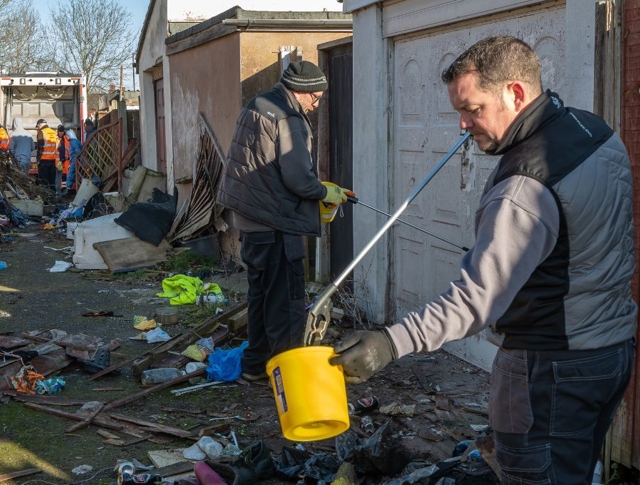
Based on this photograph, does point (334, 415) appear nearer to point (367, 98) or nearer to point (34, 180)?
point (367, 98)

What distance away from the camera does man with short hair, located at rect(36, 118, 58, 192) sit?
20.4 meters

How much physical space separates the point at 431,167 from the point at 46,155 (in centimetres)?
1582

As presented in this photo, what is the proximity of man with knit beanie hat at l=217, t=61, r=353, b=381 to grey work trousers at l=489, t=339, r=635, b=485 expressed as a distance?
319cm

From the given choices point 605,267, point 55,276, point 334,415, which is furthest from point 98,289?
point 605,267

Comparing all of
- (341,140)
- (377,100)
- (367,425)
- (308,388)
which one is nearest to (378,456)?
(367,425)

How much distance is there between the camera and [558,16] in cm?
516

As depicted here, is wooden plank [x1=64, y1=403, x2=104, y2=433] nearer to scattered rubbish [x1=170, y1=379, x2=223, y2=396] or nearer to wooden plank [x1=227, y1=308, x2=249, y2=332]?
scattered rubbish [x1=170, y1=379, x2=223, y2=396]

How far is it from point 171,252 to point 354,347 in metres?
8.75

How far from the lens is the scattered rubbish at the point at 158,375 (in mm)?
6180

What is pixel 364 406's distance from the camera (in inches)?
214

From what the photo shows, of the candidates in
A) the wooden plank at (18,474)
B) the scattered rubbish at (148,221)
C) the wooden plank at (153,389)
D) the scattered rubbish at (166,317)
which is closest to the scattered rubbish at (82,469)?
the wooden plank at (18,474)

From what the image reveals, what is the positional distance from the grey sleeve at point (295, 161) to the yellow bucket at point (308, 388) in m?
2.84

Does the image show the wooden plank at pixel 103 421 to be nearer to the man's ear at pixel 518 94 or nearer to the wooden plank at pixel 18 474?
the wooden plank at pixel 18 474

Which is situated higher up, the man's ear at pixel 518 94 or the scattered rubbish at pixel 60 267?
the man's ear at pixel 518 94
